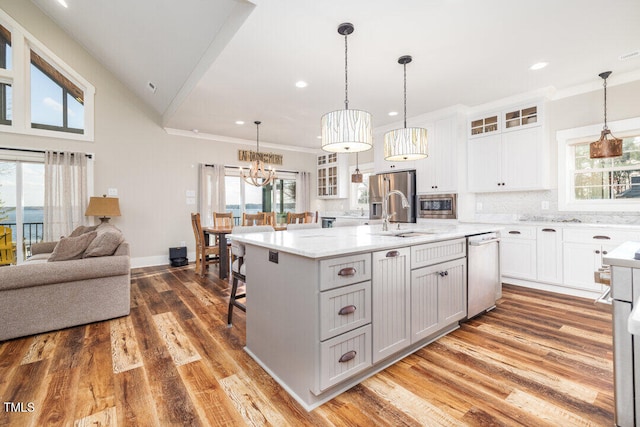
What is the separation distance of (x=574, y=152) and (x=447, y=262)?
315cm

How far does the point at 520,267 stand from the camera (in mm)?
3863

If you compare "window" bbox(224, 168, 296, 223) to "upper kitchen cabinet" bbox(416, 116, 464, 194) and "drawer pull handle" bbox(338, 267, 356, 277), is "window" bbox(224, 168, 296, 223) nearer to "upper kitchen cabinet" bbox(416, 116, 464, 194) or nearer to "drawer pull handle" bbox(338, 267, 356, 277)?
"upper kitchen cabinet" bbox(416, 116, 464, 194)

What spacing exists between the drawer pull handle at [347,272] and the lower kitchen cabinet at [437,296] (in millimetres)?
606

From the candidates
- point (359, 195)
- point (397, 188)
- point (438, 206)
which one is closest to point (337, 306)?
point (438, 206)

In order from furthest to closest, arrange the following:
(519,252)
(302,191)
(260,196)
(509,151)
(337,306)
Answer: (302,191), (260,196), (509,151), (519,252), (337,306)

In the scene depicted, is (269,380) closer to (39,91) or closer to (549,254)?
(549,254)

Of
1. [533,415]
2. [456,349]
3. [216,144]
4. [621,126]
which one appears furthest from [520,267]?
[216,144]

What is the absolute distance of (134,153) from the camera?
17.5 ft

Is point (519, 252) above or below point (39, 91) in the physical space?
below

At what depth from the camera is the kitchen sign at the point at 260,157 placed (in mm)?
6564

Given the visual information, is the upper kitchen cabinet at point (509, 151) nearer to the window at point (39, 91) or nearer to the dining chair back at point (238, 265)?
the dining chair back at point (238, 265)

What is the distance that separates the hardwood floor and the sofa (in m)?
0.12

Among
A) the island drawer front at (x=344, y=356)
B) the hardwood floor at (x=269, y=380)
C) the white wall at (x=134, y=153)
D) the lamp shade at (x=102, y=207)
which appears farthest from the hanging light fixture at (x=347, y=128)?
the white wall at (x=134, y=153)

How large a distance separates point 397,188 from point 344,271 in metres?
4.00
